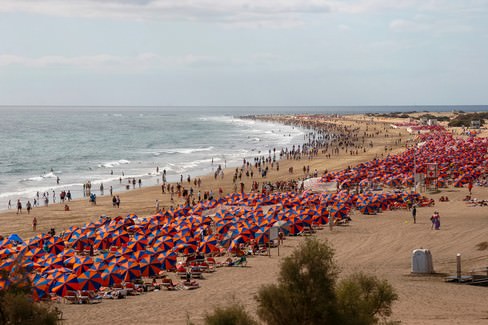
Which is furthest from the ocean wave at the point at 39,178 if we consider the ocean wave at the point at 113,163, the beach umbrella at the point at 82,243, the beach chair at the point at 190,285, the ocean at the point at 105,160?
the beach chair at the point at 190,285

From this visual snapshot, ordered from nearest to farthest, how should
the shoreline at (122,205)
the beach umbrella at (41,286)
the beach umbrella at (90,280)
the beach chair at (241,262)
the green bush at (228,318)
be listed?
the green bush at (228,318)
the beach umbrella at (41,286)
the beach umbrella at (90,280)
the beach chair at (241,262)
the shoreline at (122,205)

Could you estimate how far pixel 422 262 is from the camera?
65.9 feet

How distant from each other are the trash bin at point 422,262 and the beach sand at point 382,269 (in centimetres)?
36

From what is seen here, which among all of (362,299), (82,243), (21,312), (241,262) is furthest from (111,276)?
(362,299)

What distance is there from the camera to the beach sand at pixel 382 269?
55.2ft

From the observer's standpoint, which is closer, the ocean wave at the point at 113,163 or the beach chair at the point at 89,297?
the beach chair at the point at 89,297

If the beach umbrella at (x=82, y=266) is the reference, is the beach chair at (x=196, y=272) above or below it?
below

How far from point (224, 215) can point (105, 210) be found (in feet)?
42.4

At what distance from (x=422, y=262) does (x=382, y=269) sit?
144 cm

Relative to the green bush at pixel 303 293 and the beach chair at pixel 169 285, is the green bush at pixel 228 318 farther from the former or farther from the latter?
the beach chair at pixel 169 285

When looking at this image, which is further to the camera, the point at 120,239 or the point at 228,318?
the point at 120,239

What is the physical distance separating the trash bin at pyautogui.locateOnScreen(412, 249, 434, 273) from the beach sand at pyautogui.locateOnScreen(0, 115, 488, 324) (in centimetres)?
36

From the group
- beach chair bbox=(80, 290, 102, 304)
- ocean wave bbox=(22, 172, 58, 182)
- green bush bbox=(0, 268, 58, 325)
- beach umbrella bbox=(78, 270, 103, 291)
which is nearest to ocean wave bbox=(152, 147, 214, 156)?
ocean wave bbox=(22, 172, 58, 182)

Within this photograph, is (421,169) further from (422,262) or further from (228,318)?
(228,318)
